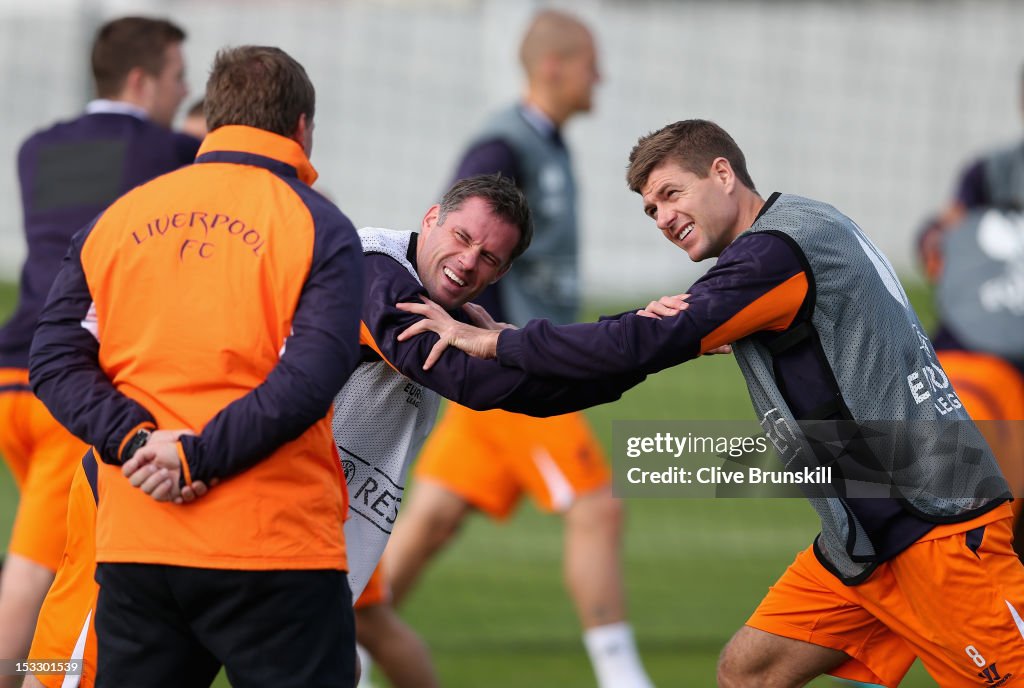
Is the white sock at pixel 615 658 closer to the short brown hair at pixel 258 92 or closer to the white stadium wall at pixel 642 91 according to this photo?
the short brown hair at pixel 258 92

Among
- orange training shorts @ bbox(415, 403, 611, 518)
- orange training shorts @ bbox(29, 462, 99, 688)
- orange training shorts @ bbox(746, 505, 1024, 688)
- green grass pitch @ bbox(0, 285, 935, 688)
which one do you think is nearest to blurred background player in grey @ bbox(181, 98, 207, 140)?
orange training shorts @ bbox(415, 403, 611, 518)

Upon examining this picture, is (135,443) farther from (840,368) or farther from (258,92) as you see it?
(840,368)

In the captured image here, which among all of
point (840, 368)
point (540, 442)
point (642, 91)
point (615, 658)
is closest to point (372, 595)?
point (615, 658)

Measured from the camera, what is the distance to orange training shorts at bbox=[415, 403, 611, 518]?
633cm

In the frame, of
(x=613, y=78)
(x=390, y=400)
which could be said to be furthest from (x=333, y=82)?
(x=390, y=400)

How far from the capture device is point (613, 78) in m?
17.2

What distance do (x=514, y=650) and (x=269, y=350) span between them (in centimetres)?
373

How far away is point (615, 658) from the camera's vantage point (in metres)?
5.87

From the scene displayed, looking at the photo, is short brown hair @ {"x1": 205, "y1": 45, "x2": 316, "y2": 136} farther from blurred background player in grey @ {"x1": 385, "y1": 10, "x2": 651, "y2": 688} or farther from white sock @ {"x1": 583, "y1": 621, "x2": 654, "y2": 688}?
white sock @ {"x1": 583, "y1": 621, "x2": 654, "y2": 688}

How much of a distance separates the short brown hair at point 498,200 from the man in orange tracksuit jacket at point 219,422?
1.74 ft

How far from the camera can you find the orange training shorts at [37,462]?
477 centimetres

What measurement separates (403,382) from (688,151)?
3.25 ft

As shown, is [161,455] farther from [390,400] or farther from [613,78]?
[613,78]

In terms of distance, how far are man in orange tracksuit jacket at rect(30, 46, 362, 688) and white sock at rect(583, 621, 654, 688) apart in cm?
271
